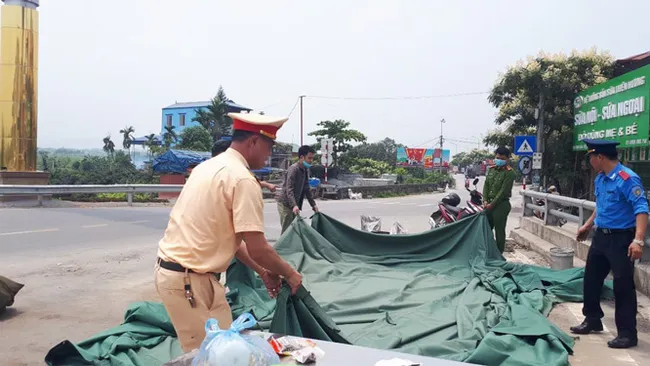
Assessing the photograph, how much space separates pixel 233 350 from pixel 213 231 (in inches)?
27.8

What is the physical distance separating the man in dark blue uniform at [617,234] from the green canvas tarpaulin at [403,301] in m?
0.58

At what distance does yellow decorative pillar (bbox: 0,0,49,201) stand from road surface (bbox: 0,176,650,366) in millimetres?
3160

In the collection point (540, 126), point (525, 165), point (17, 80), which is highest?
point (17, 80)

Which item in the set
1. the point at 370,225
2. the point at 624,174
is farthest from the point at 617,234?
the point at 370,225

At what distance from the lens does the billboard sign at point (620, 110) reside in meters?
9.86

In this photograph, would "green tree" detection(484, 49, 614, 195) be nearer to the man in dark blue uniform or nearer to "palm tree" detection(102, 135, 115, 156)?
the man in dark blue uniform

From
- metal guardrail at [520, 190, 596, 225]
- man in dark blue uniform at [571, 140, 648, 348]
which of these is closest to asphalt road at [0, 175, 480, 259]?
metal guardrail at [520, 190, 596, 225]

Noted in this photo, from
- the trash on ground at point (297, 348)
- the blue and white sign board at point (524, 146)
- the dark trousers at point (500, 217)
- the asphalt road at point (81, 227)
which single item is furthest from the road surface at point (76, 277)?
the blue and white sign board at point (524, 146)

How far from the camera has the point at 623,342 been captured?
4.65 metres

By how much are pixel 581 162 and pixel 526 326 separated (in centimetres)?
1461

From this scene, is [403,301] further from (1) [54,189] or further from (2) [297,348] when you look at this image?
(1) [54,189]

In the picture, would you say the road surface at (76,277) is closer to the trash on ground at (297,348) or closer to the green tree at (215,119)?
the trash on ground at (297,348)

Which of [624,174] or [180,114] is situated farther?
[180,114]

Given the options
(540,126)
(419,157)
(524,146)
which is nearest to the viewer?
(524,146)
